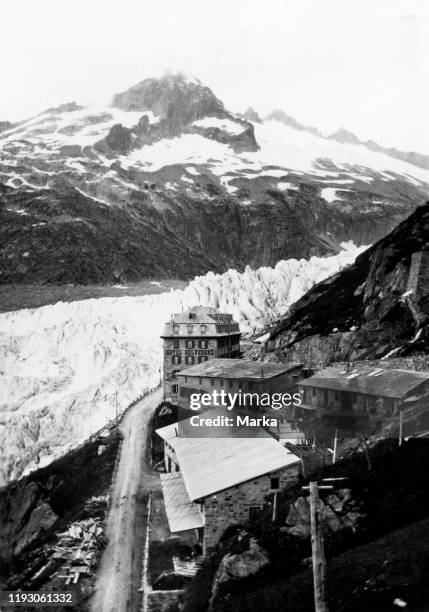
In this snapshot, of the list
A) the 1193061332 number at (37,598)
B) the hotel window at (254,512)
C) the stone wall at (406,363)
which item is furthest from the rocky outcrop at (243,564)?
the stone wall at (406,363)

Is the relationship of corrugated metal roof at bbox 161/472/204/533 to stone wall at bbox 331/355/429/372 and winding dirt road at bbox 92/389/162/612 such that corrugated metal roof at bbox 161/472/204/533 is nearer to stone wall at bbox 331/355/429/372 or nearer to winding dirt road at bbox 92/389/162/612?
winding dirt road at bbox 92/389/162/612

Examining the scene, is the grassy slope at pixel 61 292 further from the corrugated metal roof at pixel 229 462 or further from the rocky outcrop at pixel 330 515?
the rocky outcrop at pixel 330 515

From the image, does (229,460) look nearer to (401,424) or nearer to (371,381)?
(401,424)

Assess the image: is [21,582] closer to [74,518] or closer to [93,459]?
[74,518]

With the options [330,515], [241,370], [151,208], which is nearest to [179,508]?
[330,515]

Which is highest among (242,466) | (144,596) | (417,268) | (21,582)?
(417,268)

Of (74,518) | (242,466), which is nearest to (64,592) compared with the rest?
(242,466)

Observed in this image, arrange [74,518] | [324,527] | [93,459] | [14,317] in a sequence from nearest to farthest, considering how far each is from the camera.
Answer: [324,527] → [74,518] → [93,459] → [14,317]

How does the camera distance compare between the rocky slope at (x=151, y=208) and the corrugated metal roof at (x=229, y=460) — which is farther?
the rocky slope at (x=151, y=208)
